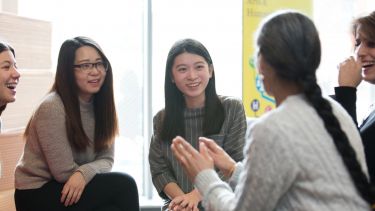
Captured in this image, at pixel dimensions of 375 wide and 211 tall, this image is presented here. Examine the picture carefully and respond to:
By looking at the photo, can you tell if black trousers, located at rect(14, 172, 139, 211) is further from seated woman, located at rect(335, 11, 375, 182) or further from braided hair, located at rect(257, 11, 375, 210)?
braided hair, located at rect(257, 11, 375, 210)

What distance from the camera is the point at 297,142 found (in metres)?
1.08

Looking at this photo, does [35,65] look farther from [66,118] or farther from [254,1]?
[254,1]

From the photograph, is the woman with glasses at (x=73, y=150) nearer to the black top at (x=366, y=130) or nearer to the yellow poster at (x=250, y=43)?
the black top at (x=366, y=130)

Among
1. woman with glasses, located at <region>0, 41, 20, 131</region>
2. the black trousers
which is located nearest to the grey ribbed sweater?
the black trousers

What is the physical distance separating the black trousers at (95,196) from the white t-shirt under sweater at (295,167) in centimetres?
110

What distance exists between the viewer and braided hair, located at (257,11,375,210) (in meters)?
1.10

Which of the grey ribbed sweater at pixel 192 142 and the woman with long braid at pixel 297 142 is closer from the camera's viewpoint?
the woman with long braid at pixel 297 142

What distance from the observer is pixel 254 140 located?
1105mm

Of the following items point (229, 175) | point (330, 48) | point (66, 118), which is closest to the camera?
point (229, 175)

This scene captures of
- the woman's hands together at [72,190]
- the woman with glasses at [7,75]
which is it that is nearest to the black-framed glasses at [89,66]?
the woman with glasses at [7,75]

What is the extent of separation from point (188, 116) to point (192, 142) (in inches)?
5.1

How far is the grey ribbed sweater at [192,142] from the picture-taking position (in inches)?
86.8

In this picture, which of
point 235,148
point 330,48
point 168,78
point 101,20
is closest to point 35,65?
point 101,20

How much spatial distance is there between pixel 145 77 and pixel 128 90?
176 mm
